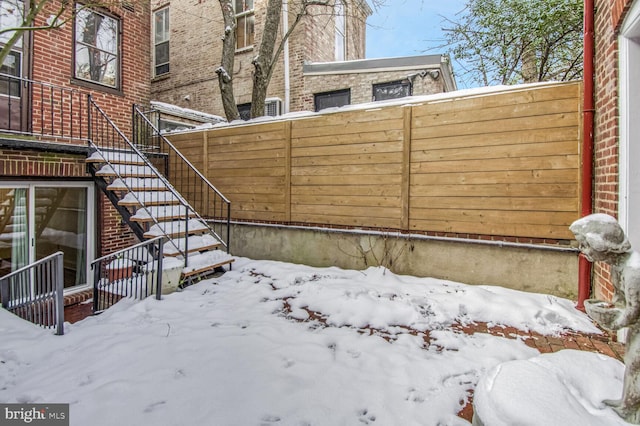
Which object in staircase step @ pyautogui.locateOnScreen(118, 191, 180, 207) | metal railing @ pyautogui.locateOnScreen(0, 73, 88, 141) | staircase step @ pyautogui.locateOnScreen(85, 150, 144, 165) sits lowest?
staircase step @ pyautogui.locateOnScreen(118, 191, 180, 207)

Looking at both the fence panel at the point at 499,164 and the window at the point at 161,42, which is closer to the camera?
the fence panel at the point at 499,164

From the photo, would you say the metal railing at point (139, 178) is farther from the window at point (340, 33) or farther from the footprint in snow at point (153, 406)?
the window at point (340, 33)

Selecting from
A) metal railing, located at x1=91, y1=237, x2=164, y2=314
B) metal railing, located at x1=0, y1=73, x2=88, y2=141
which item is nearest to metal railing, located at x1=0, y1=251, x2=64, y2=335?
metal railing, located at x1=91, y1=237, x2=164, y2=314

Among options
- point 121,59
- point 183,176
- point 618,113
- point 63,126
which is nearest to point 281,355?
point 618,113

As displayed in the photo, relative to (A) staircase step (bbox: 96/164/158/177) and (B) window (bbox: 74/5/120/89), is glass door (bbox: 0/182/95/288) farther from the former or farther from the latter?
(B) window (bbox: 74/5/120/89)

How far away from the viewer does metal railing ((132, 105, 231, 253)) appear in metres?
6.77

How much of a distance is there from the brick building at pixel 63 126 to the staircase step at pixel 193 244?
85.6 inches

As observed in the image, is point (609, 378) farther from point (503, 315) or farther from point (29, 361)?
point (29, 361)

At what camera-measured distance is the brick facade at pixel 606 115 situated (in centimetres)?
295

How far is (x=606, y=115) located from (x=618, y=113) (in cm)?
26

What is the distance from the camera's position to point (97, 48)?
263 inches

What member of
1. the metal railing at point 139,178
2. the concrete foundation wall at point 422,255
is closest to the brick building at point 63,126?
the metal railing at point 139,178

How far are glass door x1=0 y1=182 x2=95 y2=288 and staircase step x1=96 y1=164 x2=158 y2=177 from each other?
3.22ft

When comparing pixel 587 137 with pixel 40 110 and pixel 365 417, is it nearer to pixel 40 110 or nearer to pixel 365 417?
pixel 365 417
